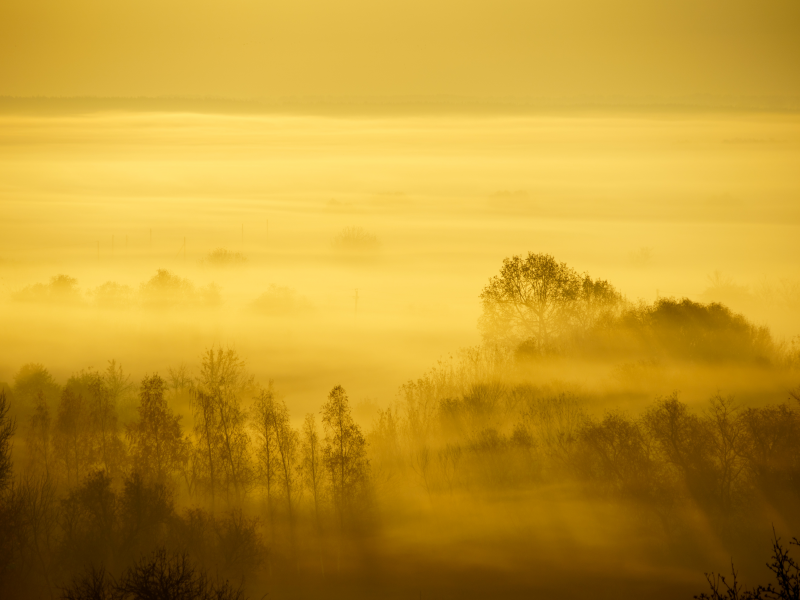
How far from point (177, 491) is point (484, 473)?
2052 centimetres

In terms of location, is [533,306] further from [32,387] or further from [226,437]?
[32,387]

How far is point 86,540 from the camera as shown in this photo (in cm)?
4422

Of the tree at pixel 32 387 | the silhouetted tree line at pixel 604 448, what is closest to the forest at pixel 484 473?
the silhouetted tree line at pixel 604 448

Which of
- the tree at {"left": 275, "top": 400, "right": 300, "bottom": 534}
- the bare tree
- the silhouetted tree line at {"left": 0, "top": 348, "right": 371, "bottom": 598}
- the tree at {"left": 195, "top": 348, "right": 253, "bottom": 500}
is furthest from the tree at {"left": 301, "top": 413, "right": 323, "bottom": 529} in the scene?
the bare tree

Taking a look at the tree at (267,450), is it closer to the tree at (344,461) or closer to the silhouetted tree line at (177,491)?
the silhouetted tree line at (177,491)

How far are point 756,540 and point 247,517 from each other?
30.5 m

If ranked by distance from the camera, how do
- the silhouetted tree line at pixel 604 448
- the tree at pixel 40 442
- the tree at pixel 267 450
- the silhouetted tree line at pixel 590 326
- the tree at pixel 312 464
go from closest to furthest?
the silhouetted tree line at pixel 604 448 → the tree at pixel 312 464 → the tree at pixel 267 450 → the silhouetted tree line at pixel 590 326 → the tree at pixel 40 442

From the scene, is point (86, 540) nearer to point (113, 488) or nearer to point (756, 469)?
point (113, 488)

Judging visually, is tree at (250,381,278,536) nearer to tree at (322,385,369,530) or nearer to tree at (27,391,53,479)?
tree at (322,385,369,530)

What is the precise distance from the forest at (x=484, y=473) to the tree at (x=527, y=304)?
0.14 meters

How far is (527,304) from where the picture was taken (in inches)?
2212

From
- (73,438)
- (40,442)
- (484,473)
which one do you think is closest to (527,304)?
(484,473)

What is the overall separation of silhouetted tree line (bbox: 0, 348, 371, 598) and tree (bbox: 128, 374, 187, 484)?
0.30 feet

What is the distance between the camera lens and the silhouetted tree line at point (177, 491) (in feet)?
144
